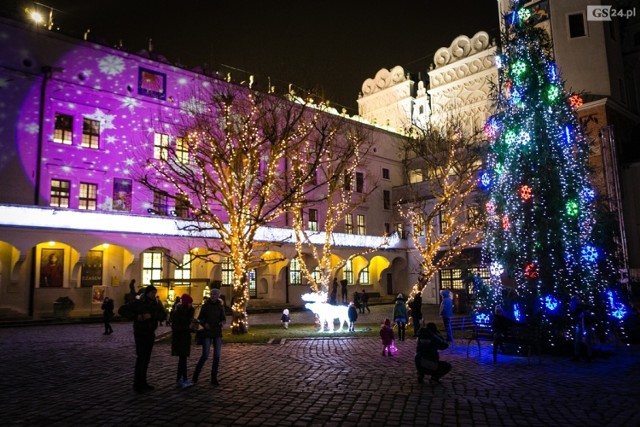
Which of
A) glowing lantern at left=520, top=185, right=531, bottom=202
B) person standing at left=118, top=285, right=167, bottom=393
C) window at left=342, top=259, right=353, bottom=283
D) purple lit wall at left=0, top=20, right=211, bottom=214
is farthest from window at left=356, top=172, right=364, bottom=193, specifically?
person standing at left=118, top=285, right=167, bottom=393

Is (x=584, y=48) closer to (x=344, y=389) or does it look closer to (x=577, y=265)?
(x=577, y=265)

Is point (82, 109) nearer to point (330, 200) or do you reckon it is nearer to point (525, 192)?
point (330, 200)

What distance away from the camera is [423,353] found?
31.2ft

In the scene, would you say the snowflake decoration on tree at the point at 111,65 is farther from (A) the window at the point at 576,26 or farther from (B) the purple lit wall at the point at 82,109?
(A) the window at the point at 576,26

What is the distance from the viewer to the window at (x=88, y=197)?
2677 centimetres

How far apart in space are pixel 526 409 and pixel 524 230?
7.23 meters

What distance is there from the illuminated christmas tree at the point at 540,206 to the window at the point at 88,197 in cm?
2131

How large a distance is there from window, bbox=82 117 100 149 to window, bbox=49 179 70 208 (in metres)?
2.44

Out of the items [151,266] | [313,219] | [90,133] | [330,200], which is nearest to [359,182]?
[313,219]

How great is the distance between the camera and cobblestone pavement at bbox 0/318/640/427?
22.8ft

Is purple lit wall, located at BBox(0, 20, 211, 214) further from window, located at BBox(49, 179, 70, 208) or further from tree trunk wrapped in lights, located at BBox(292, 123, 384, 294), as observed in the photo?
tree trunk wrapped in lights, located at BBox(292, 123, 384, 294)

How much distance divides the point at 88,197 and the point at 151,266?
18.0 ft

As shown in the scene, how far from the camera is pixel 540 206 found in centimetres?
1352

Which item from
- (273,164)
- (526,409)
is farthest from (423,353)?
(273,164)
